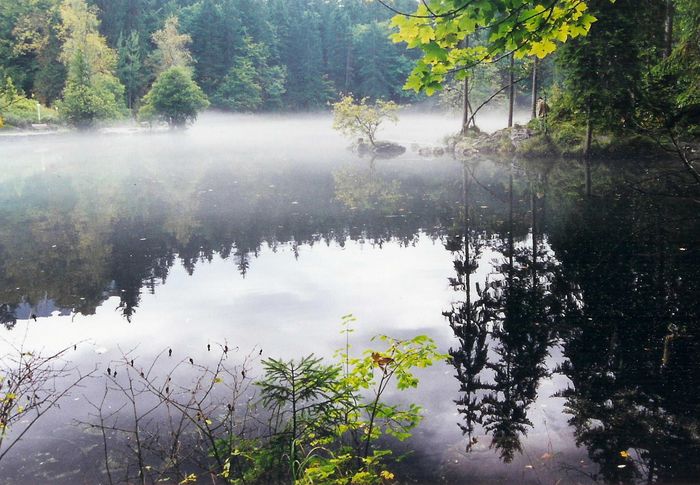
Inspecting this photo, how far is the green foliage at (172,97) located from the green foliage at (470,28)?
5667 centimetres

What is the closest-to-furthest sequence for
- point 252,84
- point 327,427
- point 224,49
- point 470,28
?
point 470,28, point 327,427, point 252,84, point 224,49

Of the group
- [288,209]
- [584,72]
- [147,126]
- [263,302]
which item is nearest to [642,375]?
[263,302]

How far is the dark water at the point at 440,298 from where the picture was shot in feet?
18.0

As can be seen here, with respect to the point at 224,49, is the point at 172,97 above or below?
below

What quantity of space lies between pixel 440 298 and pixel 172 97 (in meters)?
53.4

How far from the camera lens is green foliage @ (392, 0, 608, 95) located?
3.73 metres

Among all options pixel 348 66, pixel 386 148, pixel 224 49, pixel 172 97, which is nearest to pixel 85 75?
pixel 172 97

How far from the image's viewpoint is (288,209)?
760 inches

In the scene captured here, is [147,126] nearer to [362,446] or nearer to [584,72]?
[584,72]

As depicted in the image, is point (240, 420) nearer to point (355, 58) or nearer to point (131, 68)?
point (131, 68)

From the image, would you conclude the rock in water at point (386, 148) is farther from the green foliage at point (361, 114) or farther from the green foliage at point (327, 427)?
the green foliage at point (327, 427)

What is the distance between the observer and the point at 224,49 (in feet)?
282

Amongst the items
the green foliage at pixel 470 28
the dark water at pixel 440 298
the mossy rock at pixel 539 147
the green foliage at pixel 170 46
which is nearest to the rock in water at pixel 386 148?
the mossy rock at pixel 539 147

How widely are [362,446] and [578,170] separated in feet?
75.3
